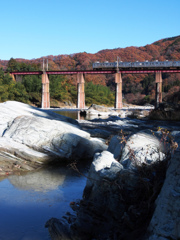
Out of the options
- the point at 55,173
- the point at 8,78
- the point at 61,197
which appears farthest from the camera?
the point at 8,78

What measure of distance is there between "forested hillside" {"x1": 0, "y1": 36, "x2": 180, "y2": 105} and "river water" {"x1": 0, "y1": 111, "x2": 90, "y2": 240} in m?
22.9

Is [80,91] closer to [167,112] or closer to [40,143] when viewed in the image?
[167,112]

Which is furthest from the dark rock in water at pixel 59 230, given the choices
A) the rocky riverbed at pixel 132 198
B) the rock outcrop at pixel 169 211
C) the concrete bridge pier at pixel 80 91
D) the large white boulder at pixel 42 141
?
the concrete bridge pier at pixel 80 91

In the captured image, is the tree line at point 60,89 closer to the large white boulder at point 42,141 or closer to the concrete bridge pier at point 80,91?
the concrete bridge pier at point 80,91

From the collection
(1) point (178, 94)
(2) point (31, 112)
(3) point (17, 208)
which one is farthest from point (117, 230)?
(1) point (178, 94)

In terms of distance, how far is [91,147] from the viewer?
1194 cm

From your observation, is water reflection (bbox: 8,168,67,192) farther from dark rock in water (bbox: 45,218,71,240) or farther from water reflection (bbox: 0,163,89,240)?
dark rock in water (bbox: 45,218,71,240)

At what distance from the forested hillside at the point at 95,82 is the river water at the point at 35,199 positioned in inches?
903

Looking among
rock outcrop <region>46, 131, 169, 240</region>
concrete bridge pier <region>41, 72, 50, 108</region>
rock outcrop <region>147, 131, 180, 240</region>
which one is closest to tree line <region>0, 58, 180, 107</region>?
concrete bridge pier <region>41, 72, 50, 108</region>

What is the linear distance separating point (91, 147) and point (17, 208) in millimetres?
5575

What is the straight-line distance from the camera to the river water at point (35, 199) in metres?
5.72

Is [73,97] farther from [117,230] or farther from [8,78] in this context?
[117,230]

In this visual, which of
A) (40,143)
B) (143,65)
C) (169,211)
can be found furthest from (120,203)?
(143,65)

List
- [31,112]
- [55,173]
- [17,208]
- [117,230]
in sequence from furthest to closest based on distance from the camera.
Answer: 1. [31,112]
2. [55,173]
3. [17,208]
4. [117,230]
